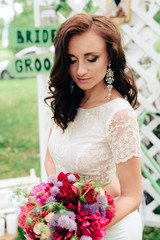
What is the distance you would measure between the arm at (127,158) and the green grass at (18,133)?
2.79 metres

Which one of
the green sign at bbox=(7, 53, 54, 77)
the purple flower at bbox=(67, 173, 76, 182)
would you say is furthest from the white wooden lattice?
the purple flower at bbox=(67, 173, 76, 182)

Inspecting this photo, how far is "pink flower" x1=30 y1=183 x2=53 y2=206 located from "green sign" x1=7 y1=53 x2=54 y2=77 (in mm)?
1408

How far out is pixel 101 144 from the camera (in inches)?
52.8

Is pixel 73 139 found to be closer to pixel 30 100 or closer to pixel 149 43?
pixel 149 43

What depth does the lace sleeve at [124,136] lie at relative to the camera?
1.23 metres

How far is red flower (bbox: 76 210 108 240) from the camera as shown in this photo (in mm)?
1006

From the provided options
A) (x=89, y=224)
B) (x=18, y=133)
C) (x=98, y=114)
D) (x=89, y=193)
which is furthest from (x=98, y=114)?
(x=18, y=133)

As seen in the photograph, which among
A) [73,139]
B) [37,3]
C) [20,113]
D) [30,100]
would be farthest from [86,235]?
[30,100]

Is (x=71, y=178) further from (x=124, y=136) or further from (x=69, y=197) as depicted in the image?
(x=124, y=136)

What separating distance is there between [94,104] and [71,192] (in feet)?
1.69

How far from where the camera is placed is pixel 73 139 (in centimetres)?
142

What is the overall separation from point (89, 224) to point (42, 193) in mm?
225

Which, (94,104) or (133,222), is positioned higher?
(94,104)

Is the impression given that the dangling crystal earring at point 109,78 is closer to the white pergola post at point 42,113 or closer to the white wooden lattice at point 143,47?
the white wooden lattice at point 143,47
